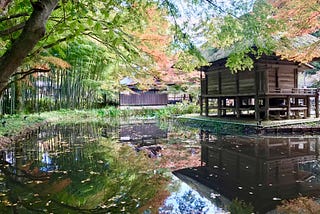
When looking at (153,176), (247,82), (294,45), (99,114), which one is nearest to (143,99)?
(99,114)

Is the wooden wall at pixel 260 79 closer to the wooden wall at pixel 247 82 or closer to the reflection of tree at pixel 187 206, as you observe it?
the wooden wall at pixel 247 82

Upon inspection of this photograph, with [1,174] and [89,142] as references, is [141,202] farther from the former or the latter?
[89,142]

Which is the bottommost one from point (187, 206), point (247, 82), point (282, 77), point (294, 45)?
point (187, 206)

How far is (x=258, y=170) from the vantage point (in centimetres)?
583

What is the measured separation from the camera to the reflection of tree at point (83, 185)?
154 inches

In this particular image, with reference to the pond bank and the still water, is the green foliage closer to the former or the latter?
the still water

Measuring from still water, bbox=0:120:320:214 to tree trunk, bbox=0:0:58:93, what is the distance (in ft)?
7.55

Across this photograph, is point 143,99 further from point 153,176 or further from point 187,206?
point 187,206

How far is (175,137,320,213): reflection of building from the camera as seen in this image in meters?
4.40

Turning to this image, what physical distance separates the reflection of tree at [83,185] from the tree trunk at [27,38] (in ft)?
7.55

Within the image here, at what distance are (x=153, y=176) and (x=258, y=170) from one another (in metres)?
2.14

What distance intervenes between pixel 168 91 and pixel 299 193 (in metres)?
23.7

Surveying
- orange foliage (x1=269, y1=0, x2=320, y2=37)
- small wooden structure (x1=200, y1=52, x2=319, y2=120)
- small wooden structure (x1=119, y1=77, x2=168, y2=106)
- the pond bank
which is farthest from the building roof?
small wooden structure (x1=119, y1=77, x2=168, y2=106)

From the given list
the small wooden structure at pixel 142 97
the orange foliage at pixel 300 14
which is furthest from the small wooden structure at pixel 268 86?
the small wooden structure at pixel 142 97
